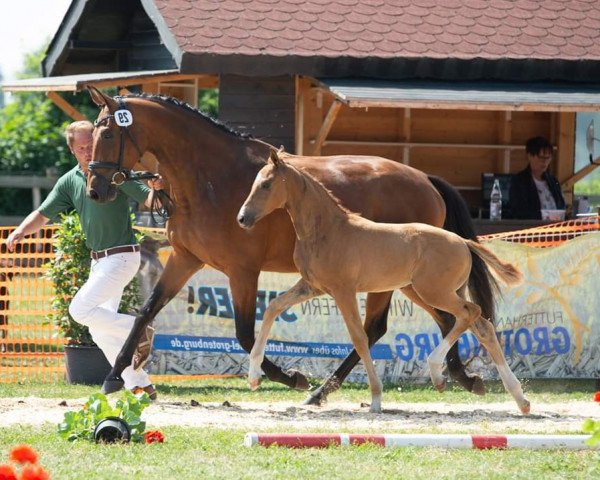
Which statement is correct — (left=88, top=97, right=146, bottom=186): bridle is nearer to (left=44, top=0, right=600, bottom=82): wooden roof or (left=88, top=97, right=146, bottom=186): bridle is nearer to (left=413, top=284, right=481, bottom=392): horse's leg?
(left=413, top=284, right=481, bottom=392): horse's leg

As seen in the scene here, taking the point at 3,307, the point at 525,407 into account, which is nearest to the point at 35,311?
the point at 3,307

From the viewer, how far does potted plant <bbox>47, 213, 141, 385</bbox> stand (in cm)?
1135

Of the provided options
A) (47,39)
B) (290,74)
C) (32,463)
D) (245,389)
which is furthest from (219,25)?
(47,39)

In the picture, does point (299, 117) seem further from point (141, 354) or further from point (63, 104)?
point (141, 354)

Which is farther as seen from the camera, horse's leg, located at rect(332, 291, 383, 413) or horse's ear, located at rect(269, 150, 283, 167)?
horse's leg, located at rect(332, 291, 383, 413)

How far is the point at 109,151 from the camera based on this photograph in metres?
9.23

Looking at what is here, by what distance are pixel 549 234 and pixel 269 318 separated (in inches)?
155

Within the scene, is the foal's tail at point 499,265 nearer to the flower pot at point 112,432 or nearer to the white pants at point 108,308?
the white pants at point 108,308

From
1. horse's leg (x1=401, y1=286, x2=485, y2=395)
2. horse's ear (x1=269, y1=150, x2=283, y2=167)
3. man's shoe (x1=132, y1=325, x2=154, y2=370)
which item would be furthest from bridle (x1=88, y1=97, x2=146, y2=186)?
horse's leg (x1=401, y1=286, x2=485, y2=395)

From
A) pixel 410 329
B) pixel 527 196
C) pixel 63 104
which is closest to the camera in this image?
pixel 410 329

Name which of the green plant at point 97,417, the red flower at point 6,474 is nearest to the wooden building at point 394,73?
the green plant at point 97,417

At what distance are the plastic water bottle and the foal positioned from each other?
19.3 ft

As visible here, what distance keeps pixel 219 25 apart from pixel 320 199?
6027 mm

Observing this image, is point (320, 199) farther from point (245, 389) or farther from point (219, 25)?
point (219, 25)
